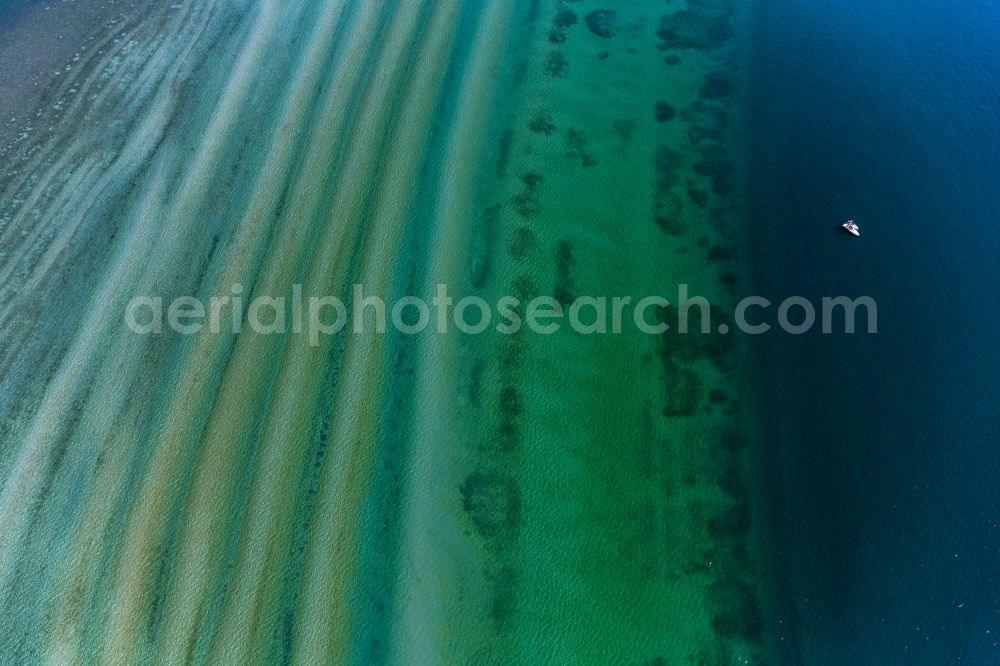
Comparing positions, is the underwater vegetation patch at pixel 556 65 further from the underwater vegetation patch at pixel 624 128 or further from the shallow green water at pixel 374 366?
the underwater vegetation patch at pixel 624 128

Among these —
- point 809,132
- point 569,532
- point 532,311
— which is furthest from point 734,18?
point 569,532

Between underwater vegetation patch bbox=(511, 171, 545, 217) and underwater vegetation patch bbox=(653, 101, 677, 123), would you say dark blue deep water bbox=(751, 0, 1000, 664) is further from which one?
underwater vegetation patch bbox=(511, 171, 545, 217)

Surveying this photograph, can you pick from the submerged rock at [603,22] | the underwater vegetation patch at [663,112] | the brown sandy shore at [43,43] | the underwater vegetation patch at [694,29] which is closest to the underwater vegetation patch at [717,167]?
the underwater vegetation patch at [663,112]

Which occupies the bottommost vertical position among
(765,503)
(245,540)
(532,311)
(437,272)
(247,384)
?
(245,540)

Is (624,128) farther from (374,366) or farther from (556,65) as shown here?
(374,366)

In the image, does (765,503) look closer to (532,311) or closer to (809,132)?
(532,311)

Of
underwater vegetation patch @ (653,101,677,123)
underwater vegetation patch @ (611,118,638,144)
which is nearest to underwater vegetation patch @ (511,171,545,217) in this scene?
underwater vegetation patch @ (611,118,638,144)

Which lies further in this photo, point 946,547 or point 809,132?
point 809,132

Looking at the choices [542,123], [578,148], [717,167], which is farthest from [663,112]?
[542,123]
